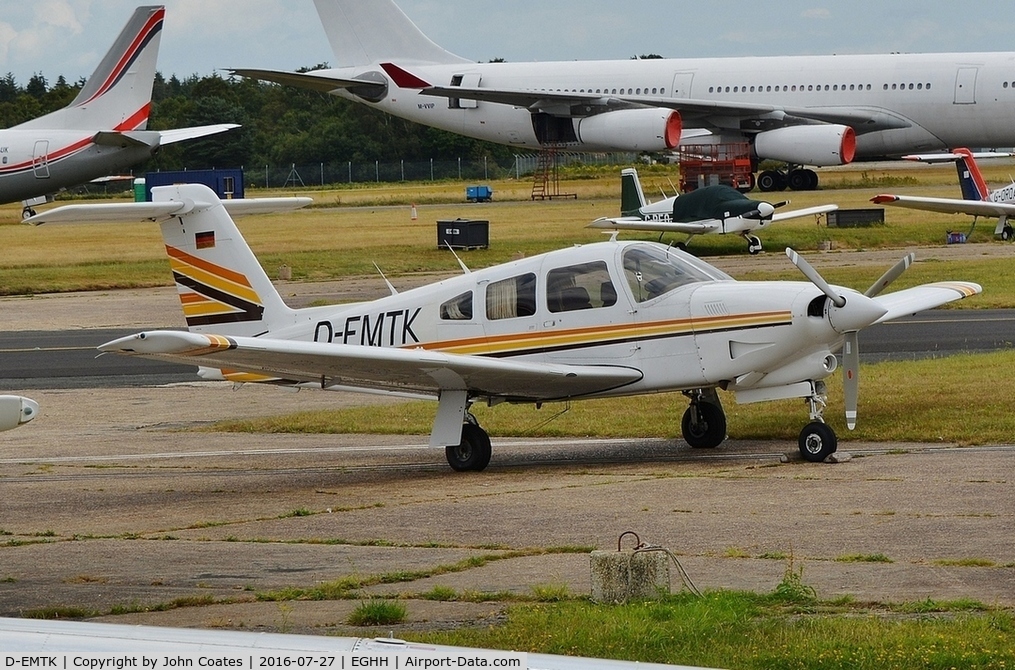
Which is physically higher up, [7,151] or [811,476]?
[7,151]

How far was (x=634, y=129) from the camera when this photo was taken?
5159 cm

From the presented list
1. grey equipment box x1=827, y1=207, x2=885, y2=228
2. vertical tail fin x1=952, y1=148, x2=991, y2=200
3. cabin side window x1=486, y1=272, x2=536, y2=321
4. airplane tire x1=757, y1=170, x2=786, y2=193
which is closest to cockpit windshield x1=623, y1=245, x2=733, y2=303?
cabin side window x1=486, y1=272, x2=536, y2=321

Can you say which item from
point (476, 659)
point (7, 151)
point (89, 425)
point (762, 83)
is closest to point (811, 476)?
point (476, 659)

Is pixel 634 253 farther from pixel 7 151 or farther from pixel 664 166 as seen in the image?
pixel 664 166

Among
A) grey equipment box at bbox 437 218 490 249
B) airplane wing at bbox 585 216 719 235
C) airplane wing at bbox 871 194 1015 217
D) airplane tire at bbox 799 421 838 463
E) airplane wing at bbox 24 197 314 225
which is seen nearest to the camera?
airplane tire at bbox 799 421 838 463

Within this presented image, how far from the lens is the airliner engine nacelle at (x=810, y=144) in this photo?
5019cm

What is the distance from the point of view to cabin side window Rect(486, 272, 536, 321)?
14133 millimetres

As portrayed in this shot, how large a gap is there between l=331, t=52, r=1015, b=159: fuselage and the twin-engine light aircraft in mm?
39322

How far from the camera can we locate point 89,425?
712 inches

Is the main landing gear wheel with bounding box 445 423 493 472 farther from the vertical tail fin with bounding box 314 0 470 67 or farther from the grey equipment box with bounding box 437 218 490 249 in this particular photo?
the vertical tail fin with bounding box 314 0 470 67

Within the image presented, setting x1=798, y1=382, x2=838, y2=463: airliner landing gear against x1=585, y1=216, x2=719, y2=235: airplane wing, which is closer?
x1=798, y1=382, x2=838, y2=463: airliner landing gear

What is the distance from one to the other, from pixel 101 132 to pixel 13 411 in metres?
43.3

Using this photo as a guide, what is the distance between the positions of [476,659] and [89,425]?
15.0 metres

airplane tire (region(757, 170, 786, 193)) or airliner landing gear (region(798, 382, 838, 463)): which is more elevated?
airplane tire (region(757, 170, 786, 193))
